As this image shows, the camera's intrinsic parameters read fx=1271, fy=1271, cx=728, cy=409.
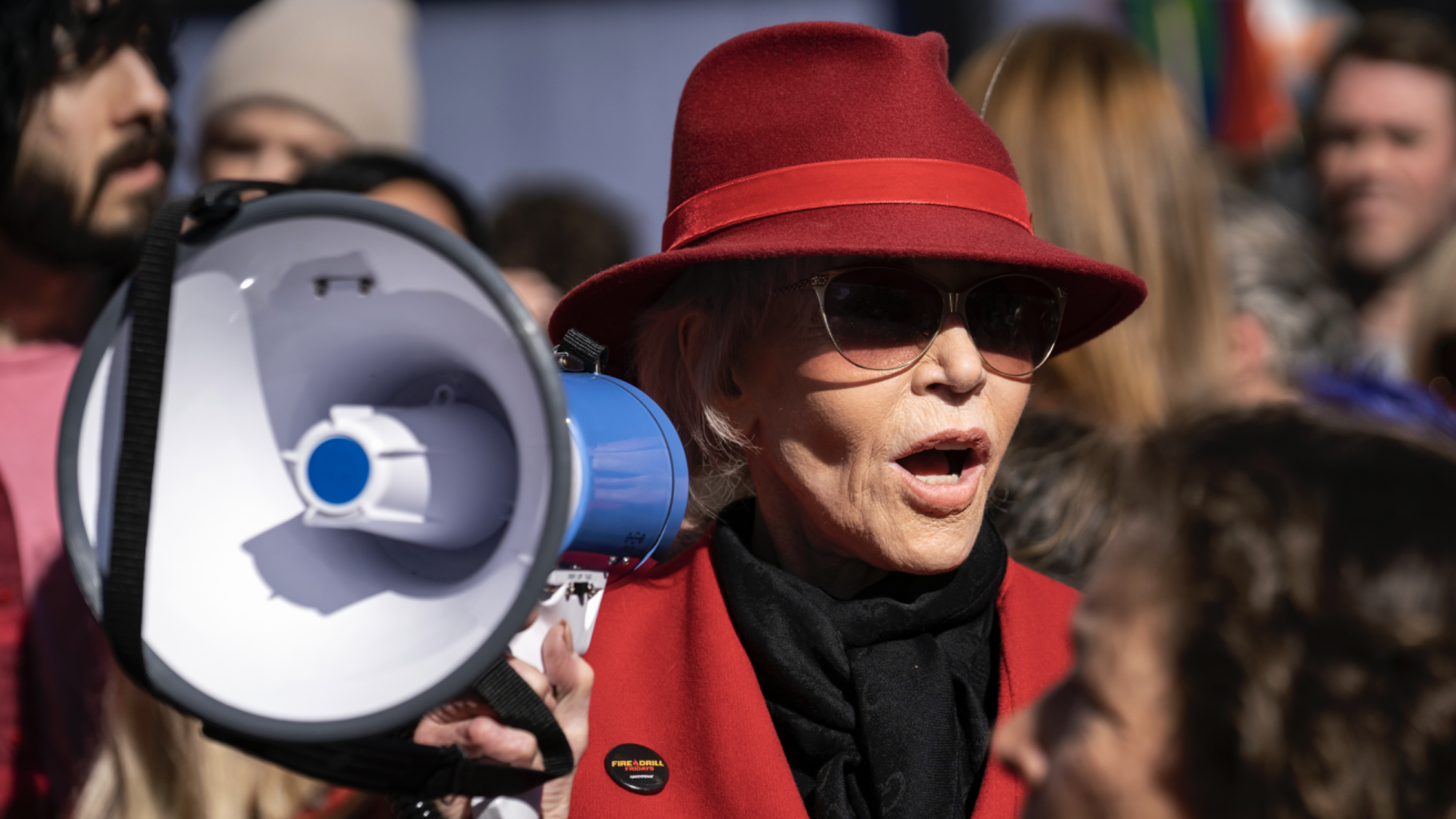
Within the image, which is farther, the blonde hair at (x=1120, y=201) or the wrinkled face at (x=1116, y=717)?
the blonde hair at (x=1120, y=201)

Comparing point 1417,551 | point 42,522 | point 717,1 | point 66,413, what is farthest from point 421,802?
point 717,1

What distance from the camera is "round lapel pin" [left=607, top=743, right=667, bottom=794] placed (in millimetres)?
1811

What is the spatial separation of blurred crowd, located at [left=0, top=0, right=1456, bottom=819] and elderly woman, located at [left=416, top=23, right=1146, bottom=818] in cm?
27

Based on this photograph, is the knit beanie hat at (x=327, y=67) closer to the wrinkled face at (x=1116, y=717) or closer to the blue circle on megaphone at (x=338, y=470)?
the blue circle on megaphone at (x=338, y=470)

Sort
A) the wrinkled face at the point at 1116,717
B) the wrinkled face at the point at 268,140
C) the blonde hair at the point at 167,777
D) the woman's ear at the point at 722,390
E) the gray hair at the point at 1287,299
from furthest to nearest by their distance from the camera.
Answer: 1. the wrinkled face at the point at 268,140
2. the gray hair at the point at 1287,299
3. the blonde hair at the point at 167,777
4. the woman's ear at the point at 722,390
5. the wrinkled face at the point at 1116,717

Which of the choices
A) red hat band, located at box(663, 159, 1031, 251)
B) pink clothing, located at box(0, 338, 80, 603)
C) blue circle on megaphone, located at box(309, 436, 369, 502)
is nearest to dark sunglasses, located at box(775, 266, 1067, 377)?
red hat band, located at box(663, 159, 1031, 251)

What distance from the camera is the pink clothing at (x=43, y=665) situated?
258 centimetres

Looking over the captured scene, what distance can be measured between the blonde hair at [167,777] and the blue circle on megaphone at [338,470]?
45.6 inches

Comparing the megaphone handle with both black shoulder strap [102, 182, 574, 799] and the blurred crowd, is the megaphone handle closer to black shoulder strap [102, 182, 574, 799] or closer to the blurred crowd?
black shoulder strap [102, 182, 574, 799]

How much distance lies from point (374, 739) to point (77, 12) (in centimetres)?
214

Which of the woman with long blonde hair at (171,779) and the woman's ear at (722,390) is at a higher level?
the woman's ear at (722,390)

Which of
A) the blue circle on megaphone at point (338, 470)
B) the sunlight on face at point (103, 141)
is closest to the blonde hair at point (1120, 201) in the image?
the blue circle on megaphone at point (338, 470)

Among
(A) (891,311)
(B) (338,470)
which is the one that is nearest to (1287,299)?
(A) (891,311)

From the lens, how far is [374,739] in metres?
1.46
